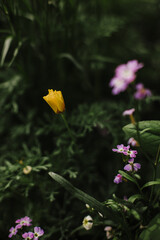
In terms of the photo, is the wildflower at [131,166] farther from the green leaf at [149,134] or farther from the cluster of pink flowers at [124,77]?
the cluster of pink flowers at [124,77]

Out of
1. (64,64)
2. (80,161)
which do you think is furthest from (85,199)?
(64,64)

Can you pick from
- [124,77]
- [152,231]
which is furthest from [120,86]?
[152,231]

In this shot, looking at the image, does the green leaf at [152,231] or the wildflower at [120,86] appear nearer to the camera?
the wildflower at [120,86]

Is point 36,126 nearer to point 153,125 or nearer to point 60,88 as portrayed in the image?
point 60,88

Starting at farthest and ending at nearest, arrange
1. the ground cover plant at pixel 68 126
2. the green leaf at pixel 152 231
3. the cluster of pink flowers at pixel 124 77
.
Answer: the ground cover plant at pixel 68 126 < the green leaf at pixel 152 231 < the cluster of pink flowers at pixel 124 77

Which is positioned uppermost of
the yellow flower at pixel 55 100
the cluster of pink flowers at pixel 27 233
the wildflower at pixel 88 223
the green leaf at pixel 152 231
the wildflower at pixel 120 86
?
the wildflower at pixel 120 86

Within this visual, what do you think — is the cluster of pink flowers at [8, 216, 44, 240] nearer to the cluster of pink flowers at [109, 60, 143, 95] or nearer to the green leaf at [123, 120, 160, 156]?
the green leaf at [123, 120, 160, 156]

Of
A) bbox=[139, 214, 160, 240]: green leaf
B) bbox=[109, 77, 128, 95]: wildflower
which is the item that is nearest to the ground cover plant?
bbox=[139, 214, 160, 240]: green leaf

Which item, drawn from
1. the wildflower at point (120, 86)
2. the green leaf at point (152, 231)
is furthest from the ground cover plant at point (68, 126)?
the wildflower at point (120, 86)
